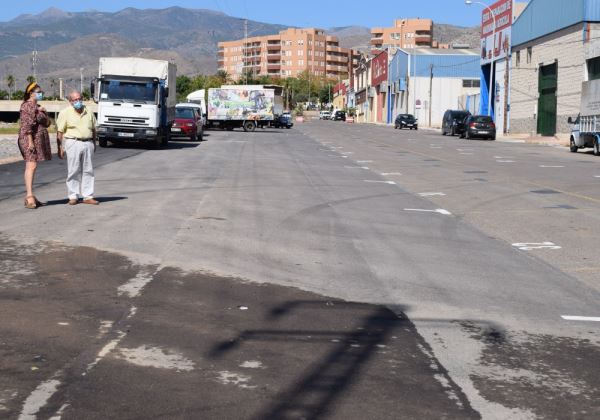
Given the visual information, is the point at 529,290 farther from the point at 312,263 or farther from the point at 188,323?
the point at 188,323

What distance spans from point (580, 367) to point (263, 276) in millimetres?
3755

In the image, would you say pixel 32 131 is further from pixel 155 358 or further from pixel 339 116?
pixel 339 116

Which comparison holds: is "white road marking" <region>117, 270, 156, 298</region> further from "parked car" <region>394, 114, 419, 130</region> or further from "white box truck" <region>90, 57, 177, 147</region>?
"parked car" <region>394, 114, 419, 130</region>

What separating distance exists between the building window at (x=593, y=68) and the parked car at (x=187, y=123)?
23.2m

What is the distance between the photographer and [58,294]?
7.89 m

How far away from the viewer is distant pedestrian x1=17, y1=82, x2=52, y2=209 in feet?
44.6

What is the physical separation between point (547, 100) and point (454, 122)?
21.4ft

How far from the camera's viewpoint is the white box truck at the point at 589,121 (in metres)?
36.9

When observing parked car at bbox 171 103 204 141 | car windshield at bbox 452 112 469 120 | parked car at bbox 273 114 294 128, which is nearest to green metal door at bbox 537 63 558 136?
car windshield at bbox 452 112 469 120

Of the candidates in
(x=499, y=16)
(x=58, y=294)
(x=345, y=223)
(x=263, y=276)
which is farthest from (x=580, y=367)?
(x=499, y=16)

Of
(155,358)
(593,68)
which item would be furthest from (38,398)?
(593,68)

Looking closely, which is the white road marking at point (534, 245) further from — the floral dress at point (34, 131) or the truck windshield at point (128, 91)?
the truck windshield at point (128, 91)

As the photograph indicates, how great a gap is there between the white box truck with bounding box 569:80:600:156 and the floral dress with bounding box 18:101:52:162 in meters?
27.4

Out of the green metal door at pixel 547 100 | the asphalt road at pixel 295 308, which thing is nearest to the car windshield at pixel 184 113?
the green metal door at pixel 547 100
